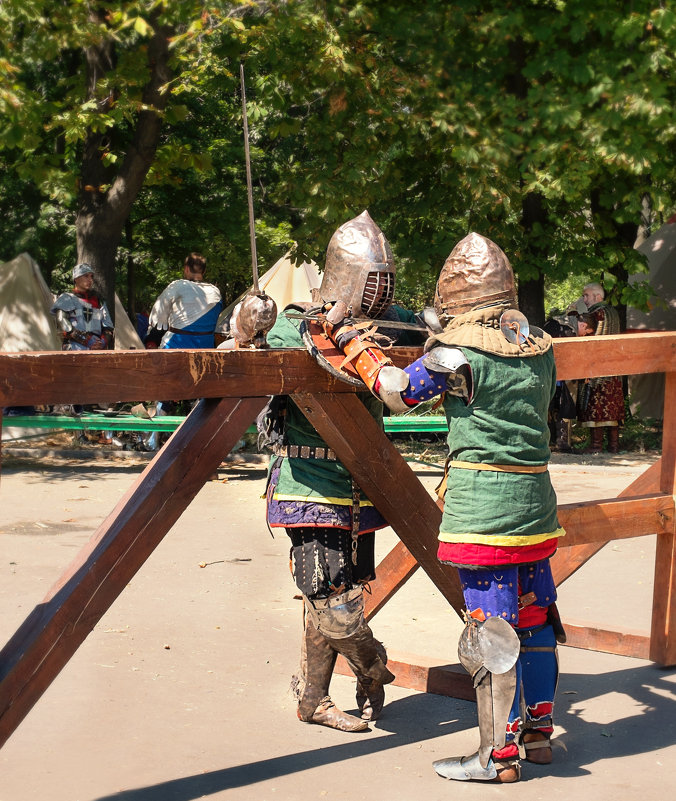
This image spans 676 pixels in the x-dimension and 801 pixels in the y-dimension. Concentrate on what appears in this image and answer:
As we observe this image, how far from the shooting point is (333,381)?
11.6 ft

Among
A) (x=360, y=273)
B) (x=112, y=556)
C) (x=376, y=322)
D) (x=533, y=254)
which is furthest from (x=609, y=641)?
(x=533, y=254)

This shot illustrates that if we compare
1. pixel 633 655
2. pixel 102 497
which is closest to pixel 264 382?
pixel 633 655

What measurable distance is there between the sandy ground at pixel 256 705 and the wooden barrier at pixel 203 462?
50 cm

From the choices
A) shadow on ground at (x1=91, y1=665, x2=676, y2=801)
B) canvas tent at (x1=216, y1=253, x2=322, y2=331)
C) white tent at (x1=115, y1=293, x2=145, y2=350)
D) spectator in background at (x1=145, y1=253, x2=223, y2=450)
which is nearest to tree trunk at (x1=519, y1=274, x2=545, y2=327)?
canvas tent at (x1=216, y1=253, x2=322, y2=331)

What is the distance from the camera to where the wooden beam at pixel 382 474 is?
11.7 ft

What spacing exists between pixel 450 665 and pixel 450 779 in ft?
2.93

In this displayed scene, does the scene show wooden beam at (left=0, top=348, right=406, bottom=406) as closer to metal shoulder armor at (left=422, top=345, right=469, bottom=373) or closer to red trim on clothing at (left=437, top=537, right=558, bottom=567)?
metal shoulder armor at (left=422, top=345, right=469, bottom=373)

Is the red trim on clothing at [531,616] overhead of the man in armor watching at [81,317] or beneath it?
beneath

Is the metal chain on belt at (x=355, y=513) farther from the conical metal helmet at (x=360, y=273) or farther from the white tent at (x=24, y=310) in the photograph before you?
the white tent at (x=24, y=310)

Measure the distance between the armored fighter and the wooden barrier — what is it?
27 centimetres

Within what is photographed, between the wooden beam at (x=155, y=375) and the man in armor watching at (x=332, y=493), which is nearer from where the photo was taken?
the wooden beam at (x=155, y=375)

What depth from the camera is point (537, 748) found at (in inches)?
142

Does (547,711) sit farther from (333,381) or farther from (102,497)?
(102,497)

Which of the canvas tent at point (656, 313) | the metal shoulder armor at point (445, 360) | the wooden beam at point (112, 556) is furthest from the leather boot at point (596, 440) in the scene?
the wooden beam at point (112, 556)
